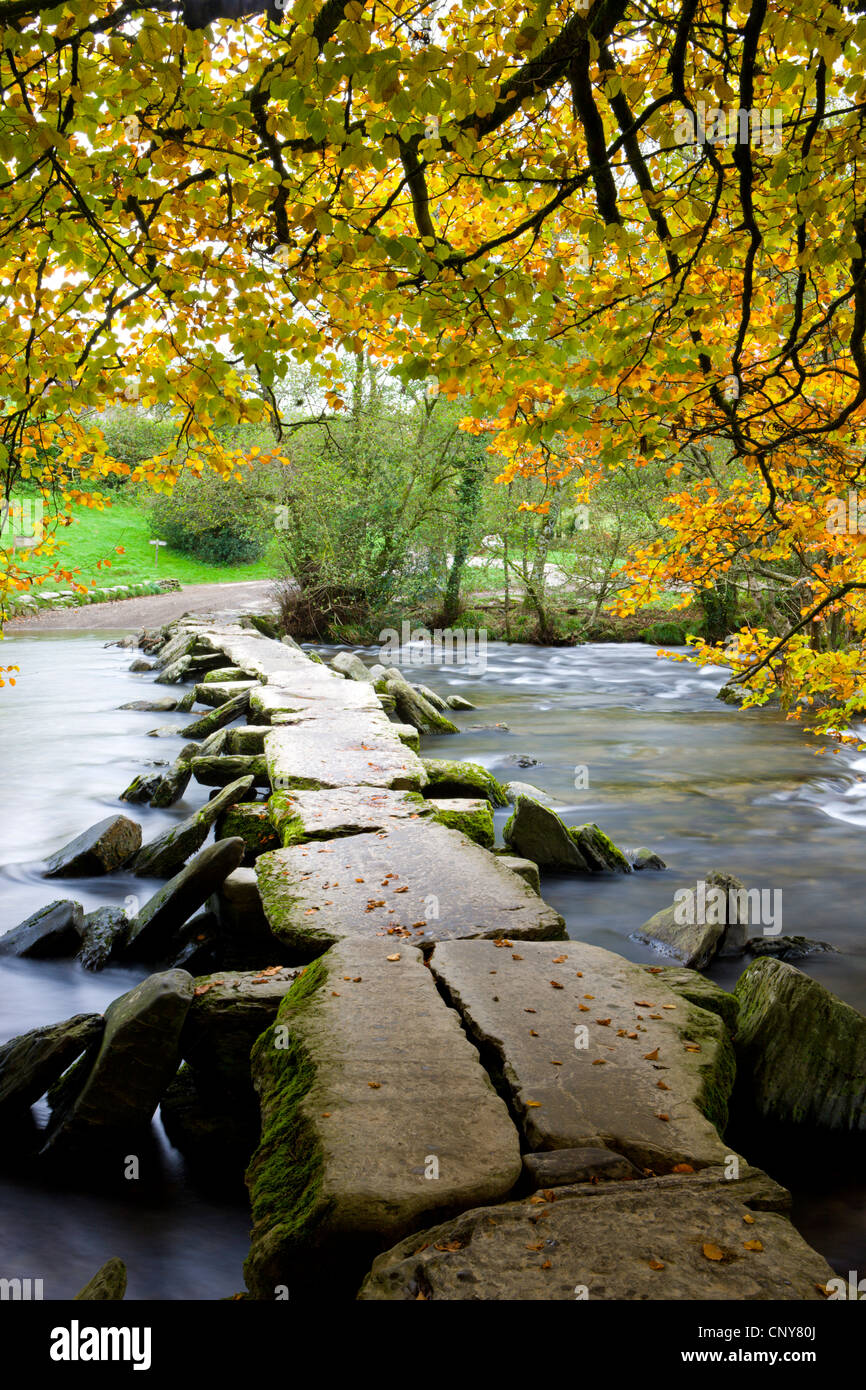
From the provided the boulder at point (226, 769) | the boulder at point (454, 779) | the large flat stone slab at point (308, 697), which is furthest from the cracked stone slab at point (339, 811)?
the large flat stone slab at point (308, 697)

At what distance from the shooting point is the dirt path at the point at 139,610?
25.9 metres

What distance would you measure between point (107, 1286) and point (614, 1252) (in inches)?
60.6

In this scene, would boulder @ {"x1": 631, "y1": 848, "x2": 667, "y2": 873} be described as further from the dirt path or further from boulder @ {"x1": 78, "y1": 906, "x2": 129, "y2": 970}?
the dirt path

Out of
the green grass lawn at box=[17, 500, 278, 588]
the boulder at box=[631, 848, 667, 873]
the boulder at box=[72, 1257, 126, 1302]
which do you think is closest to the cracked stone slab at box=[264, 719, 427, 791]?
the boulder at box=[631, 848, 667, 873]

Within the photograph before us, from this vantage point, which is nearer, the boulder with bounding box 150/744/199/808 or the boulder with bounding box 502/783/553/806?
the boulder with bounding box 502/783/553/806

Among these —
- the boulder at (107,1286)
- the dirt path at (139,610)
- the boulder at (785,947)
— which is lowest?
the boulder at (785,947)

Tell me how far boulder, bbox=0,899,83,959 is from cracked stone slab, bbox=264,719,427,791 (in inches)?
73.2

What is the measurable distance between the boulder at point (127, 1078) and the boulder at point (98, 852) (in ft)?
11.6

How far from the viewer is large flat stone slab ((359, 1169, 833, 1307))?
2.22 meters

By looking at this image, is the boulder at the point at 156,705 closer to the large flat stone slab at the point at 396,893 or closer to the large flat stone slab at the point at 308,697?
the large flat stone slab at the point at 308,697

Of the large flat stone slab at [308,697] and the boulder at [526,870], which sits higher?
the large flat stone slab at [308,697]

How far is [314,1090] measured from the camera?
299 cm

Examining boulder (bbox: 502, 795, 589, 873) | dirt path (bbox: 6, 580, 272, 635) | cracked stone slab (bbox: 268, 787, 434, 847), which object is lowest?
boulder (bbox: 502, 795, 589, 873)
